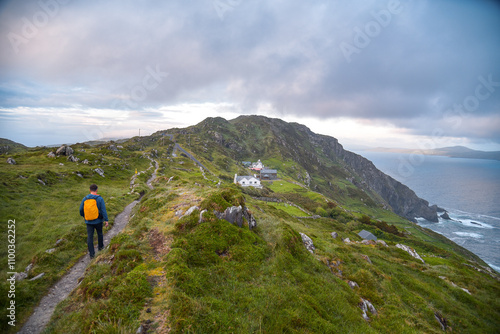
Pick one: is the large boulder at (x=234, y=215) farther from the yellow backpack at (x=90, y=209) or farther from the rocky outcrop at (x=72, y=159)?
A: the rocky outcrop at (x=72, y=159)

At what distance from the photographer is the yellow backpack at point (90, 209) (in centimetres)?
1127

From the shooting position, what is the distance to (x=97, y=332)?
18.1 ft

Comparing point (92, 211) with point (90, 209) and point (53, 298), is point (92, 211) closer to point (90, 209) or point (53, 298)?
point (90, 209)

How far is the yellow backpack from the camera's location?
37.0ft

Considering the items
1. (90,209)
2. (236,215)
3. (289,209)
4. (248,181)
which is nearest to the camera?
(90,209)

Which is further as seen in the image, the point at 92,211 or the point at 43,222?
the point at 43,222

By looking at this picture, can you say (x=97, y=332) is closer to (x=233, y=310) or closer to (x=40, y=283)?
(x=233, y=310)

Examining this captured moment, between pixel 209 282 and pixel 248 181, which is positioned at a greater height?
pixel 209 282

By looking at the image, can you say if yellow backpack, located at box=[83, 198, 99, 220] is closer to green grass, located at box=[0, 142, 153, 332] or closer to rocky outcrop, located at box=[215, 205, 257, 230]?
green grass, located at box=[0, 142, 153, 332]

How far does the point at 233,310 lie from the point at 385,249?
35.6m

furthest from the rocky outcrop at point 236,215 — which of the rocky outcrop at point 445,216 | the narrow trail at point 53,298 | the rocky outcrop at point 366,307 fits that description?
the rocky outcrop at point 445,216

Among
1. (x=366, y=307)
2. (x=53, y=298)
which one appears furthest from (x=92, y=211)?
(x=366, y=307)

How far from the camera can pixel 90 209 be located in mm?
11289

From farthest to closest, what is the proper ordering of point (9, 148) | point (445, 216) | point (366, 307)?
point (445, 216), point (9, 148), point (366, 307)
